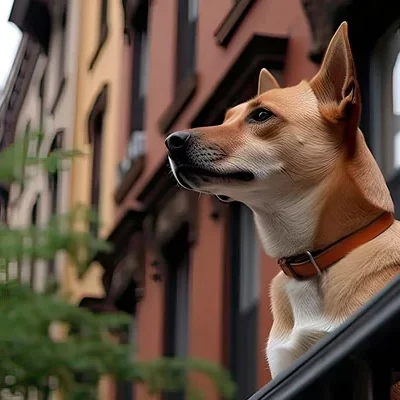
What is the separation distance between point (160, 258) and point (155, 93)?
2.09 meters

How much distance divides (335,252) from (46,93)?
2268 centimetres

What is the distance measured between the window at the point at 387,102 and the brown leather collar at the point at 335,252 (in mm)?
4686

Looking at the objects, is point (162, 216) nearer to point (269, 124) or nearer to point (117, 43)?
point (117, 43)

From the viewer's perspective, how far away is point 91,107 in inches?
786

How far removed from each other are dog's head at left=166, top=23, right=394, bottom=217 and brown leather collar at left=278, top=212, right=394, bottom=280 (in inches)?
8.9

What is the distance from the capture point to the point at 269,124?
159 inches

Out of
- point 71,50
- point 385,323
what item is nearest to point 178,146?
point 385,323

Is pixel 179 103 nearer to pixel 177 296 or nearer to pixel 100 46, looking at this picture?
pixel 177 296

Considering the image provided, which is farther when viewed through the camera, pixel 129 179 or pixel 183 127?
pixel 129 179

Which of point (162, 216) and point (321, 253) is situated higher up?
point (321, 253)

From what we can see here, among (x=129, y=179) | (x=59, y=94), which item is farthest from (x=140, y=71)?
(x=59, y=94)

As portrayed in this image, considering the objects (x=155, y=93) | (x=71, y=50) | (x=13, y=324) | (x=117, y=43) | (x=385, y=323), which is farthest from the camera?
(x=71, y=50)

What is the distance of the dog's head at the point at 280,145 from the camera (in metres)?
3.90

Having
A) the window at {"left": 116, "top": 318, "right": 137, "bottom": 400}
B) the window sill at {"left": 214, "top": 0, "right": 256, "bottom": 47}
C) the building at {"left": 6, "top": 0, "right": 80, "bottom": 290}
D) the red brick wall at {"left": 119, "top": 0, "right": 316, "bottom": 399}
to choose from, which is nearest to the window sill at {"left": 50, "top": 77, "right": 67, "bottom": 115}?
the building at {"left": 6, "top": 0, "right": 80, "bottom": 290}
